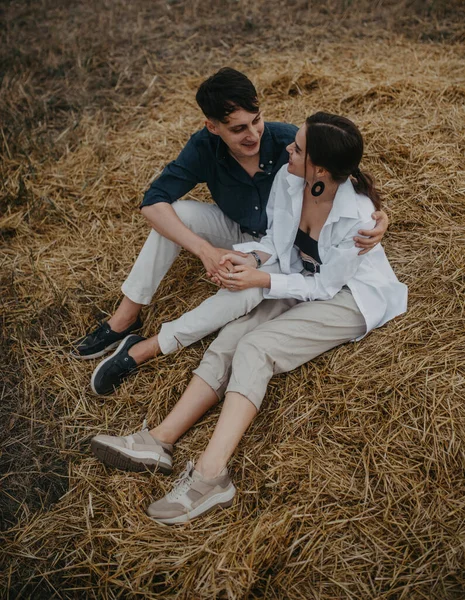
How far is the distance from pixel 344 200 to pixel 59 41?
4950 mm

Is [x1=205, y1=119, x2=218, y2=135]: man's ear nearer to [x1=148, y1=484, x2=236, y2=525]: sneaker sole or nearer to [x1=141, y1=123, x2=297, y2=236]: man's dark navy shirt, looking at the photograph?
[x1=141, y1=123, x2=297, y2=236]: man's dark navy shirt

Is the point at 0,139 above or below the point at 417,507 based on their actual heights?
above

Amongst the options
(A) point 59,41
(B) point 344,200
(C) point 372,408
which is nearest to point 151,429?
(C) point 372,408

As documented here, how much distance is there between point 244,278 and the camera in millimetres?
2596

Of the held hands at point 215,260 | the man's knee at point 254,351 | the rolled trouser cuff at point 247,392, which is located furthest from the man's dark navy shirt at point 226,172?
the rolled trouser cuff at point 247,392

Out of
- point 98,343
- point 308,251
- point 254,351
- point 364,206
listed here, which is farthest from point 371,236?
point 98,343

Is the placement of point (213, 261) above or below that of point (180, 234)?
below

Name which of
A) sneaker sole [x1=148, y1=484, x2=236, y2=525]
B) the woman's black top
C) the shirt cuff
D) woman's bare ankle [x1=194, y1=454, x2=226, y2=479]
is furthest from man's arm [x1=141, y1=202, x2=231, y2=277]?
sneaker sole [x1=148, y1=484, x2=236, y2=525]

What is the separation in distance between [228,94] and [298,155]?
488 mm

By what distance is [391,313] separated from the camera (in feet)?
8.91

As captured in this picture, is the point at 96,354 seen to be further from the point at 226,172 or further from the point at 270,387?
the point at 226,172

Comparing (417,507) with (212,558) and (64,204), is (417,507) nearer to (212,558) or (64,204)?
(212,558)

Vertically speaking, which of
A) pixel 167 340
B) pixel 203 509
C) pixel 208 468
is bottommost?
pixel 203 509

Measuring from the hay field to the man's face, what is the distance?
94cm
